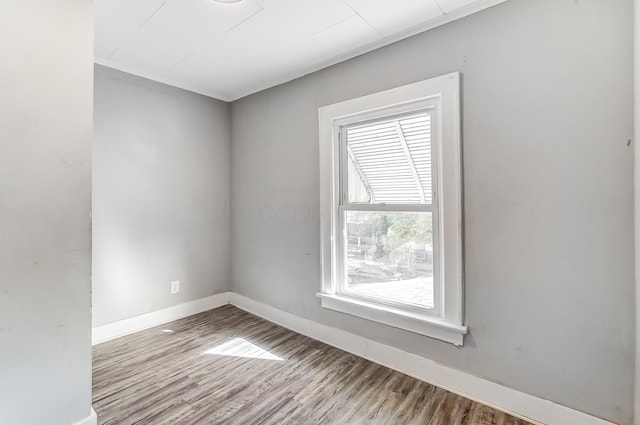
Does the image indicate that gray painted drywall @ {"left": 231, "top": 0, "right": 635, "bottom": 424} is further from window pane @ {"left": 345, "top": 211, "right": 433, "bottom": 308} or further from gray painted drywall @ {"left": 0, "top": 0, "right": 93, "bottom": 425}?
gray painted drywall @ {"left": 0, "top": 0, "right": 93, "bottom": 425}

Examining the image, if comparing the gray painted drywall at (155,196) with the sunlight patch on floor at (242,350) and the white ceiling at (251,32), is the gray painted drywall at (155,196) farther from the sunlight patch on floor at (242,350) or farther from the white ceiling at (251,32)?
the sunlight patch on floor at (242,350)

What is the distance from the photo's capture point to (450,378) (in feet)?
6.25

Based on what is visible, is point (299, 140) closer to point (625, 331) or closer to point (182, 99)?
point (182, 99)

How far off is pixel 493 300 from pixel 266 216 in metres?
2.03

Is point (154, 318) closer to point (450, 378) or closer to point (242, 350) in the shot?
point (242, 350)

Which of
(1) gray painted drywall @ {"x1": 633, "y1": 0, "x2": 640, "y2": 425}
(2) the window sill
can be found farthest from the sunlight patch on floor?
(1) gray painted drywall @ {"x1": 633, "y1": 0, "x2": 640, "y2": 425}

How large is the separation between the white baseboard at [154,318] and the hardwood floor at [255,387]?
0.09 m

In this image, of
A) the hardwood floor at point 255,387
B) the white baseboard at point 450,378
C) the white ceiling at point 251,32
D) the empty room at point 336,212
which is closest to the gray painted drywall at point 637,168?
the empty room at point 336,212

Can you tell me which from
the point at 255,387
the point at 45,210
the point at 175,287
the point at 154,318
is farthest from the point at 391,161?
the point at 154,318

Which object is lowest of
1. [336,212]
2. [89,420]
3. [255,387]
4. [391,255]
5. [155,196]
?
[255,387]

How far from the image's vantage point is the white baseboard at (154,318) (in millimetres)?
2582

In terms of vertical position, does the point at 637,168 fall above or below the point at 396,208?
above

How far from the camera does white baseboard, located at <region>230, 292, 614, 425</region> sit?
1.59 meters

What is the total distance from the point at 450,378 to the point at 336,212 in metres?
1.37
